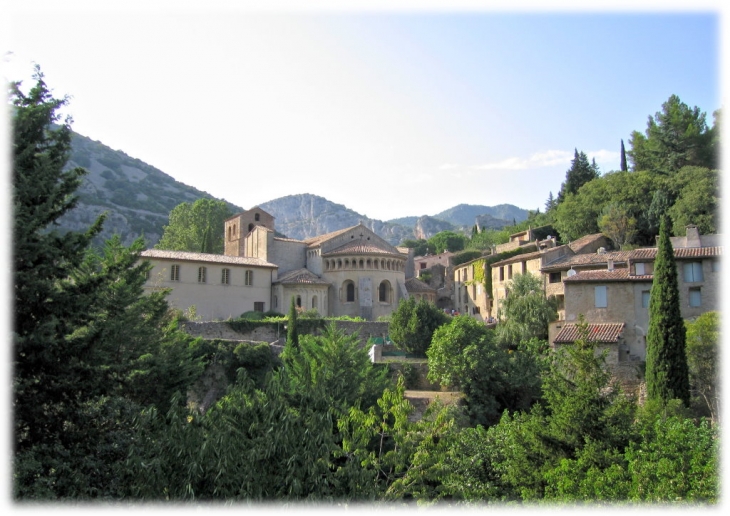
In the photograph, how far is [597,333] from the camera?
32812 mm

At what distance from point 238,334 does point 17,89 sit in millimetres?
28187

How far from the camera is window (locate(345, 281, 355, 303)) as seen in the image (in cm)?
5159

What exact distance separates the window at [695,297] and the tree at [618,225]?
58.1 ft

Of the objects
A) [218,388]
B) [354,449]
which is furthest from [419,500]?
[218,388]

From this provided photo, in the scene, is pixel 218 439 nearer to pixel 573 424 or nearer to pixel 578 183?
pixel 573 424

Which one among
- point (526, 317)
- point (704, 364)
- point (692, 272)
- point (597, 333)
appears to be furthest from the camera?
point (526, 317)

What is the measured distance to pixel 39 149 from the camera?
570 inches

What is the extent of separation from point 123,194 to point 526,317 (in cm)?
12762

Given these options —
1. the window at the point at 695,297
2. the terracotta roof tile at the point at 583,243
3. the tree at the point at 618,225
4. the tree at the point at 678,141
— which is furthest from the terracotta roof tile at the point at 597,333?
the tree at the point at 678,141

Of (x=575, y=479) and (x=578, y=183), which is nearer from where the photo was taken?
(x=575, y=479)

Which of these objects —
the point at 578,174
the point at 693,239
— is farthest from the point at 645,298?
the point at 578,174

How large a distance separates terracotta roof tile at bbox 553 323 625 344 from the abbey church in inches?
798

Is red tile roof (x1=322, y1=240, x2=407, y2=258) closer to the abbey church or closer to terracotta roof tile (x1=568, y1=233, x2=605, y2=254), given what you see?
the abbey church

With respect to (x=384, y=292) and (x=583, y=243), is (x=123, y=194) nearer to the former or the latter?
(x=384, y=292)
